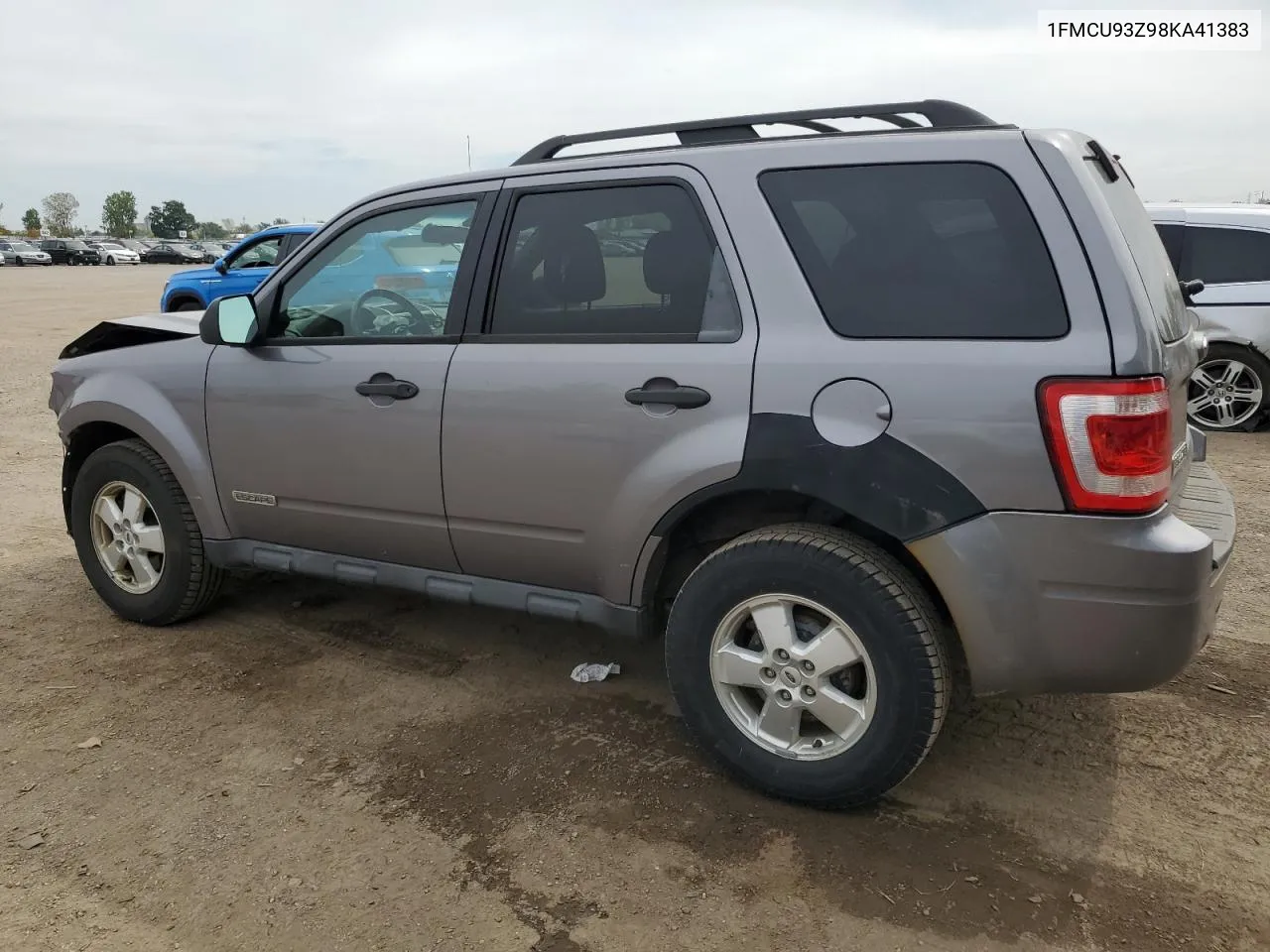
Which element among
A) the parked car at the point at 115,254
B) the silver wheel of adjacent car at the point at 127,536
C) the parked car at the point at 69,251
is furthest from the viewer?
the parked car at the point at 115,254

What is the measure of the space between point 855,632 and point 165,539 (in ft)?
9.70

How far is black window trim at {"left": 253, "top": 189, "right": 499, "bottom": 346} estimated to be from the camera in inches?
134

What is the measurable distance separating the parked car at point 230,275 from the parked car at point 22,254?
47.4m

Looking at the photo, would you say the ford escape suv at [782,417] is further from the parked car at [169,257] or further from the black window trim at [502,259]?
the parked car at [169,257]

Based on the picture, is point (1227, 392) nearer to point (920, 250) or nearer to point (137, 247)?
point (920, 250)

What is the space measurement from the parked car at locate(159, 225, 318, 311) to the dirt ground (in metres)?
10.2

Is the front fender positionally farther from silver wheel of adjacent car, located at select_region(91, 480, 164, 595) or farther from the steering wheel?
the steering wheel

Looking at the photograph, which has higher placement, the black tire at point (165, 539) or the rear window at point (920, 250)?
the rear window at point (920, 250)

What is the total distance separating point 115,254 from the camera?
2352 inches

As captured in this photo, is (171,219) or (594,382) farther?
(171,219)

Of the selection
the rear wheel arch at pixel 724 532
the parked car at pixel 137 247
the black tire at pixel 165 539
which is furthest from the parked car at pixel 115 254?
the rear wheel arch at pixel 724 532

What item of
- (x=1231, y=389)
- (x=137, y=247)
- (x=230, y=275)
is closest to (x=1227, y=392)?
(x=1231, y=389)

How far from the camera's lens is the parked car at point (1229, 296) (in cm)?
783

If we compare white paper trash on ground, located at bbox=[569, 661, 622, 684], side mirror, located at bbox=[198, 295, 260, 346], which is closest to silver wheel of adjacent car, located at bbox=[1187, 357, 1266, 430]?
white paper trash on ground, located at bbox=[569, 661, 622, 684]
